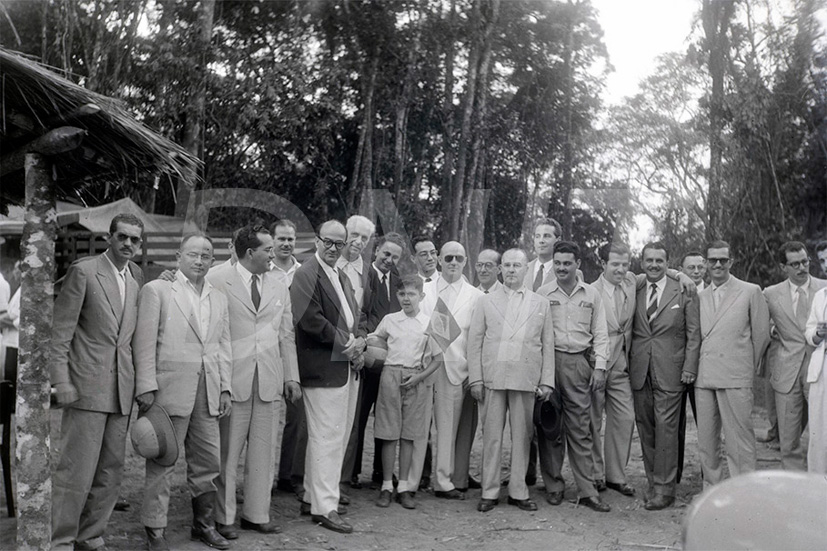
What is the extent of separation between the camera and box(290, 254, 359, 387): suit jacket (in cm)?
520

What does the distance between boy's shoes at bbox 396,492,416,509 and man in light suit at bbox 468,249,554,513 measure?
52cm

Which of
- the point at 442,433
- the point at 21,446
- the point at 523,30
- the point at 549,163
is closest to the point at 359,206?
the point at 549,163

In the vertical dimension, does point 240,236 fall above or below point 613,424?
above

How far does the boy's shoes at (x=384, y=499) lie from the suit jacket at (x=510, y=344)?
1.08 m

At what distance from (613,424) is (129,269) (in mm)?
4038

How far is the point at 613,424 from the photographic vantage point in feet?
20.8

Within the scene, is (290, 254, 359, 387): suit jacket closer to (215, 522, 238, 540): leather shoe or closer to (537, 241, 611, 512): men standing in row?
(215, 522, 238, 540): leather shoe

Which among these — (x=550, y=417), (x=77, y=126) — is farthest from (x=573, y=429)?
(x=77, y=126)

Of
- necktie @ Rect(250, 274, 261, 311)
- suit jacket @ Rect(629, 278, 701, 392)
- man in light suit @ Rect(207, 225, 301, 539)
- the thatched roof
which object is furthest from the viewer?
suit jacket @ Rect(629, 278, 701, 392)

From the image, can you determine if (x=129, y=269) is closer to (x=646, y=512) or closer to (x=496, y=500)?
(x=496, y=500)

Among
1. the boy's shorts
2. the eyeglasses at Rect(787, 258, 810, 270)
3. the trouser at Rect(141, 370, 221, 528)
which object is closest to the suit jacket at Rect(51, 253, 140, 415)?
the trouser at Rect(141, 370, 221, 528)

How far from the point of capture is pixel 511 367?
19.0ft

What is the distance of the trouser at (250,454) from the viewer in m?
4.83

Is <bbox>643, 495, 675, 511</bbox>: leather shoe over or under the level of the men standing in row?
under
